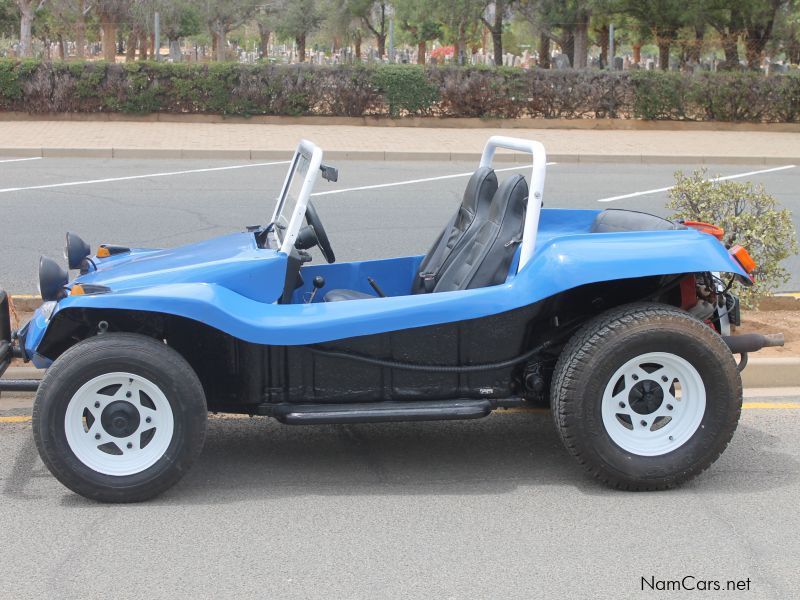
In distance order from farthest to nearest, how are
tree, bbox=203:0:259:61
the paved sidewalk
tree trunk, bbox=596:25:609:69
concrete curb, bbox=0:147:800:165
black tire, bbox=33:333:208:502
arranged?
tree, bbox=203:0:259:61 < tree trunk, bbox=596:25:609:69 < the paved sidewalk < concrete curb, bbox=0:147:800:165 < black tire, bbox=33:333:208:502

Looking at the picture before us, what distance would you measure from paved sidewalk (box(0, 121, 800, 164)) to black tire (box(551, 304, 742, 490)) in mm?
13288

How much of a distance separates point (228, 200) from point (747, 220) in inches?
Result: 293

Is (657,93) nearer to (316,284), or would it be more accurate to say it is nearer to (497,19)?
A: (497,19)

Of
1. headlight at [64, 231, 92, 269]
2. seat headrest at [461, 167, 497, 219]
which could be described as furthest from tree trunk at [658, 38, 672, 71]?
headlight at [64, 231, 92, 269]

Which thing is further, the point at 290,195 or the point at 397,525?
the point at 290,195

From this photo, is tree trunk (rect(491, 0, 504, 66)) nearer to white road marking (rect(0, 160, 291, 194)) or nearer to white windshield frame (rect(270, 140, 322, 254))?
white road marking (rect(0, 160, 291, 194))

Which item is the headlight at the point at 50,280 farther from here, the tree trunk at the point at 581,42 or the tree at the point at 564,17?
the tree trunk at the point at 581,42

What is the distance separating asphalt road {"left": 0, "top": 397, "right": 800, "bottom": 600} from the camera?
3.72 m

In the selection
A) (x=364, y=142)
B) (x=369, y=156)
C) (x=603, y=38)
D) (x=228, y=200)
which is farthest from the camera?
(x=603, y=38)

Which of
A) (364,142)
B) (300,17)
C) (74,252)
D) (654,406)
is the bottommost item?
(654,406)

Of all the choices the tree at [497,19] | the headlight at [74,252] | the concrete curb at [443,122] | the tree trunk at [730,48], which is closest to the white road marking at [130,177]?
the concrete curb at [443,122]

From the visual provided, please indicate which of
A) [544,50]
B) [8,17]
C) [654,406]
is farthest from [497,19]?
[654,406]

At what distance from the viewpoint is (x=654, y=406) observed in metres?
4.59

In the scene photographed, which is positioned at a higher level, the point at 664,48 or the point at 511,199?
the point at 664,48
